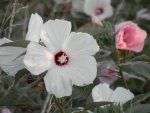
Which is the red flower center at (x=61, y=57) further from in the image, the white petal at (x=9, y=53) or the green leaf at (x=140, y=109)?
the green leaf at (x=140, y=109)

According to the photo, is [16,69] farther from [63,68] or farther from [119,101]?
[119,101]

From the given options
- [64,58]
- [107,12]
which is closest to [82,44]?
[64,58]

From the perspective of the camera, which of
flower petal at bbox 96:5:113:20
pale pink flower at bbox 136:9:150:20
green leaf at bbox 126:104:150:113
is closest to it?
green leaf at bbox 126:104:150:113

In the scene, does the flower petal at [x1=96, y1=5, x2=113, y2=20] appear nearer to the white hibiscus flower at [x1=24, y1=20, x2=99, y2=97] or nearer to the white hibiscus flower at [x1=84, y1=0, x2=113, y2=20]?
the white hibiscus flower at [x1=84, y1=0, x2=113, y2=20]

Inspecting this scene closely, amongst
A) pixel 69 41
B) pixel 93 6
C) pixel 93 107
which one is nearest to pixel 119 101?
pixel 93 107

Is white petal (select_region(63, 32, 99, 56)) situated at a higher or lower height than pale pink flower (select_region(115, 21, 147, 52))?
higher

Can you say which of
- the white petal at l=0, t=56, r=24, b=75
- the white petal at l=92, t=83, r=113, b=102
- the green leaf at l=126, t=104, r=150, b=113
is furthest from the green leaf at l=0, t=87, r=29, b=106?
the green leaf at l=126, t=104, r=150, b=113

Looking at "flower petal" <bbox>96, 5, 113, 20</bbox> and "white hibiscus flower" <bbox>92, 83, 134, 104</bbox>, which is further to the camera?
"flower petal" <bbox>96, 5, 113, 20</bbox>
